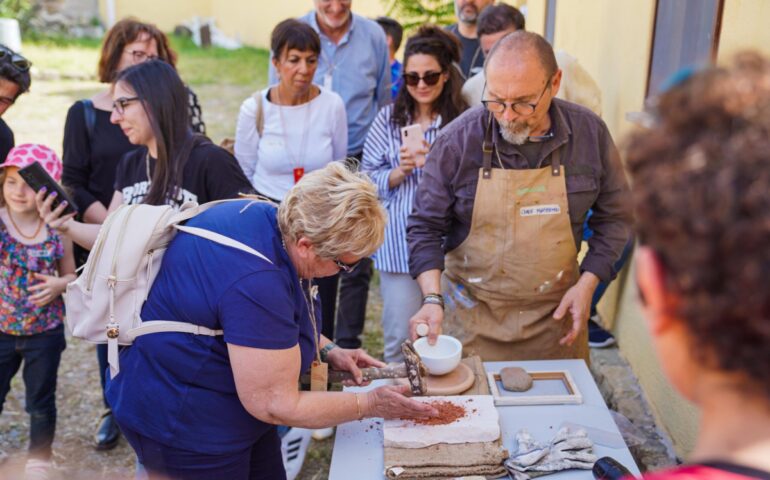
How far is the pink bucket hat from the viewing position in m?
3.12

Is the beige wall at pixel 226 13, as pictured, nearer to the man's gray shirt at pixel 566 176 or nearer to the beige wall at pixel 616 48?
the beige wall at pixel 616 48

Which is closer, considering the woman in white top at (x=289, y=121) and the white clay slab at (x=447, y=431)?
the white clay slab at (x=447, y=431)

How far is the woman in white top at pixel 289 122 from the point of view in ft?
12.3

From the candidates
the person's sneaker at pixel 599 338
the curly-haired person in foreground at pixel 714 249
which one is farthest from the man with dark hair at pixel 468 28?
the curly-haired person in foreground at pixel 714 249

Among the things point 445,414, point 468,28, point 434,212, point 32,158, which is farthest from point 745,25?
point 32,158

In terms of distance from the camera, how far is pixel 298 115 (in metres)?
3.83

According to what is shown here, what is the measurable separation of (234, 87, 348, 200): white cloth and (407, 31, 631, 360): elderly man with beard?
3.67ft

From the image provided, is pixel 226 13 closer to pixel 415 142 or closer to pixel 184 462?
pixel 415 142

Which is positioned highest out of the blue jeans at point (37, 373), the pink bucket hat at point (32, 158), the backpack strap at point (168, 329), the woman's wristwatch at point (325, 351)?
the pink bucket hat at point (32, 158)

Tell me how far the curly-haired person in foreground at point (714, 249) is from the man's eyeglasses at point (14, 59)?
10.2 feet

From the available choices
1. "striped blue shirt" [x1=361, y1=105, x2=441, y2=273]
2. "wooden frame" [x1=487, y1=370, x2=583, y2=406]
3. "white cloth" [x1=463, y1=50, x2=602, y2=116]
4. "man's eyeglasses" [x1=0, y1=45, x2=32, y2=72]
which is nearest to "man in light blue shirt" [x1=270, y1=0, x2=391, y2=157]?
"striped blue shirt" [x1=361, y1=105, x2=441, y2=273]

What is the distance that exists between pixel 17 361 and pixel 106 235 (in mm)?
1598

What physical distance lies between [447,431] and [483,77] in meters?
2.12

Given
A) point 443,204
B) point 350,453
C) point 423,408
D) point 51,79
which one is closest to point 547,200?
point 443,204
